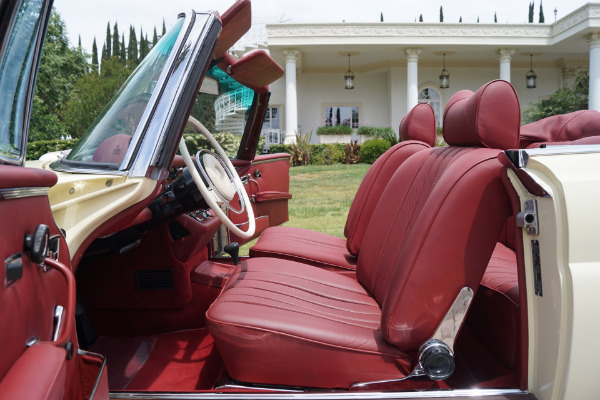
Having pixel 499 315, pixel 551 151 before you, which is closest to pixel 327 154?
pixel 499 315

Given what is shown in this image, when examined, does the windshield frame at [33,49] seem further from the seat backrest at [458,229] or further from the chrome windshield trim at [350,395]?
the seat backrest at [458,229]

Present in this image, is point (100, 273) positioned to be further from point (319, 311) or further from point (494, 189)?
point (494, 189)

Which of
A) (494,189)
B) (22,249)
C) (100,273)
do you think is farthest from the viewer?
(100,273)

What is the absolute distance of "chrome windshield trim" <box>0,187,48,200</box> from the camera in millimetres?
914

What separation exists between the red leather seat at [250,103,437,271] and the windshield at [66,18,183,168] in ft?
4.64

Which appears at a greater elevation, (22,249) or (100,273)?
(22,249)

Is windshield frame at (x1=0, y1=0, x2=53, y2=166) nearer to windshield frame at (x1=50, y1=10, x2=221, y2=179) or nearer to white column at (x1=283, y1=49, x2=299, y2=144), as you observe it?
windshield frame at (x1=50, y1=10, x2=221, y2=179)

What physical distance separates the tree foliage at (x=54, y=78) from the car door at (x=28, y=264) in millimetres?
17168

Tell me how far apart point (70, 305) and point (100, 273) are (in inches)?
53.7

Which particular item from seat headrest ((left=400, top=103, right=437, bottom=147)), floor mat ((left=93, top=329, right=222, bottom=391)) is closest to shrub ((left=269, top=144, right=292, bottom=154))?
seat headrest ((left=400, top=103, right=437, bottom=147))

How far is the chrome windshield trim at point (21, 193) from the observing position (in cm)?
91

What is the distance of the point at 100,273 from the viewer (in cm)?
240

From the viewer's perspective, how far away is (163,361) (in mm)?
2199

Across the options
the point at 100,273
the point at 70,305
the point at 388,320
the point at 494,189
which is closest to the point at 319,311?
the point at 388,320
